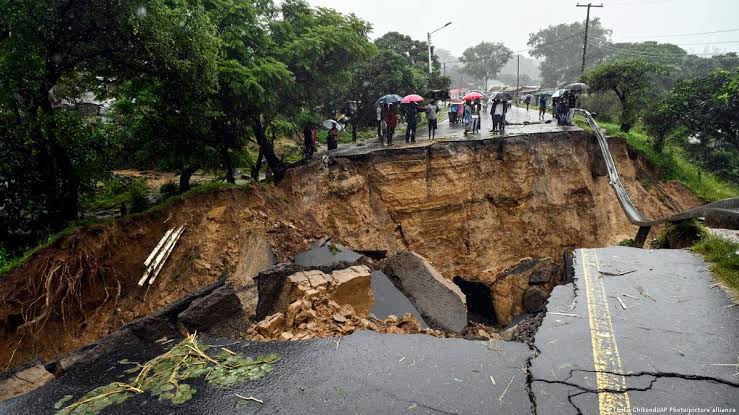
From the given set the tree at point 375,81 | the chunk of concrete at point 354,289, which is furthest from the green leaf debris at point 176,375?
the tree at point 375,81

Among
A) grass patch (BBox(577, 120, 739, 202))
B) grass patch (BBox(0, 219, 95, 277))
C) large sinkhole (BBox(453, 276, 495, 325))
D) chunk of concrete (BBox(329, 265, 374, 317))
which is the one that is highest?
grass patch (BBox(0, 219, 95, 277))

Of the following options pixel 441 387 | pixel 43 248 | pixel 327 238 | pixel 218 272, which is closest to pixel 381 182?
pixel 327 238

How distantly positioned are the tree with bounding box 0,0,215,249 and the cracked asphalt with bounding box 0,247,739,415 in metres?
4.97

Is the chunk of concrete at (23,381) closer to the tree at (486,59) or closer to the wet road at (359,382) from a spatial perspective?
the wet road at (359,382)

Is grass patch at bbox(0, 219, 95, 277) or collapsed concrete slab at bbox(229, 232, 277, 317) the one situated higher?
grass patch at bbox(0, 219, 95, 277)

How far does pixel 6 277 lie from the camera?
7.52 meters

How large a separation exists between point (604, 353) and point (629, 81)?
21.9 meters

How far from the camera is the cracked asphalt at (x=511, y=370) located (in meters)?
3.92

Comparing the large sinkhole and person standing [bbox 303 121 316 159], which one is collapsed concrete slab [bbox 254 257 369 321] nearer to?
person standing [bbox 303 121 316 159]

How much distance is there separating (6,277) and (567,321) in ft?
32.3

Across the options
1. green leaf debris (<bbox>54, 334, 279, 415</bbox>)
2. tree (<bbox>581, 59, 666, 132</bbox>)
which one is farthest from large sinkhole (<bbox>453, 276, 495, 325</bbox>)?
tree (<bbox>581, 59, 666, 132</bbox>)

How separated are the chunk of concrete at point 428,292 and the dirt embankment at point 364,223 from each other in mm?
3491

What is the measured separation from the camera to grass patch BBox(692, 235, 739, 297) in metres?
6.19

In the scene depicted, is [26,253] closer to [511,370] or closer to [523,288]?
[511,370]
